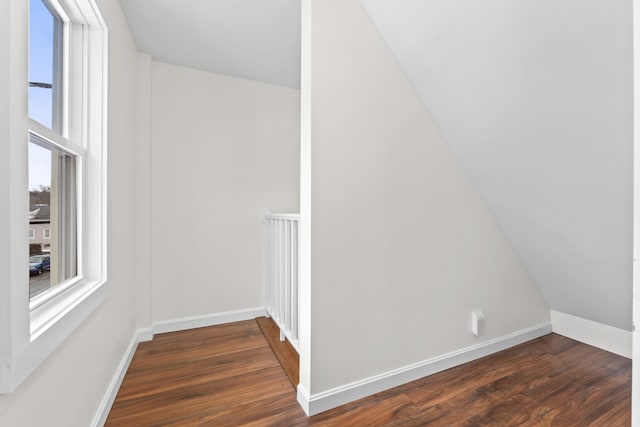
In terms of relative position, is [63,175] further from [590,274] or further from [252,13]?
[590,274]

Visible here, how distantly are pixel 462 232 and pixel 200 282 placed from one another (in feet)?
6.80

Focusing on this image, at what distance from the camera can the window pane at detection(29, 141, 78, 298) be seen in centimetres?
96

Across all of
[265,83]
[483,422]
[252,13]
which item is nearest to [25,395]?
[483,422]

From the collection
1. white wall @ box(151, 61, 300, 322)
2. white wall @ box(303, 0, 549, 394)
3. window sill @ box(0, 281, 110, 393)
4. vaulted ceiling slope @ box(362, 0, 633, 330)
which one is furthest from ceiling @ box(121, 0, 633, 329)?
window sill @ box(0, 281, 110, 393)

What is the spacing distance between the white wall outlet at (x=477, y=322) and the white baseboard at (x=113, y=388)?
6.81ft

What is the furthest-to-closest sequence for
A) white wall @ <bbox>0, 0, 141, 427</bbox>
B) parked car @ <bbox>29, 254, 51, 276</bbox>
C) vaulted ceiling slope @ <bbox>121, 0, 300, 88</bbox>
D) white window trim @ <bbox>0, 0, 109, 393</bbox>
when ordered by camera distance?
vaulted ceiling slope @ <bbox>121, 0, 300, 88</bbox>
parked car @ <bbox>29, 254, 51, 276</bbox>
white wall @ <bbox>0, 0, 141, 427</bbox>
white window trim @ <bbox>0, 0, 109, 393</bbox>

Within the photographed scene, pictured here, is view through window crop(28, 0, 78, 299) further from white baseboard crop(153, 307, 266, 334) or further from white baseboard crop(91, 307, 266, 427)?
white baseboard crop(153, 307, 266, 334)

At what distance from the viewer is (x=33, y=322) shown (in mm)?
853

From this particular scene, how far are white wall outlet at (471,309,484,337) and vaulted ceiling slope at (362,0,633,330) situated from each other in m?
0.61

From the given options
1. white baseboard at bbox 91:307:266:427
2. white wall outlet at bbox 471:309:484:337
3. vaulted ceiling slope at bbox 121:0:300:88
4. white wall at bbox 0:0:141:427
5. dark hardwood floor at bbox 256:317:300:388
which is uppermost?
vaulted ceiling slope at bbox 121:0:300:88

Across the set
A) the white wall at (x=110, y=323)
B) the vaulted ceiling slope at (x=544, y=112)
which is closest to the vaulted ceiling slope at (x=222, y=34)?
the white wall at (x=110, y=323)

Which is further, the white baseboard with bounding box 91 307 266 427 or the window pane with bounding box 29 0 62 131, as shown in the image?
the white baseboard with bounding box 91 307 266 427

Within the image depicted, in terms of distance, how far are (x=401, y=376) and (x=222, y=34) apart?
2429 mm

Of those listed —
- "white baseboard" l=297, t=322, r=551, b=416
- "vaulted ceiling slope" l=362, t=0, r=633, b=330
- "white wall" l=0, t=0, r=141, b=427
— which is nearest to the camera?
"white wall" l=0, t=0, r=141, b=427
